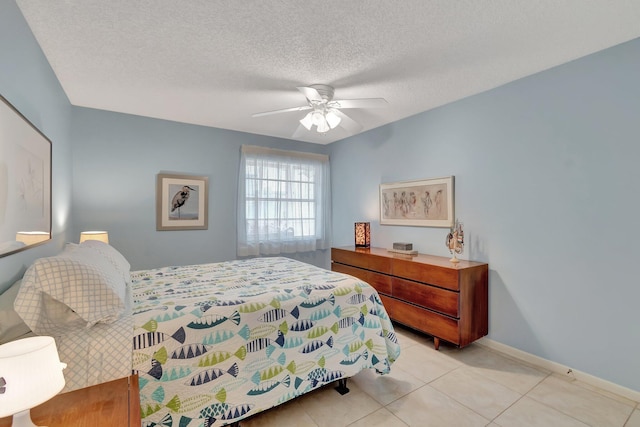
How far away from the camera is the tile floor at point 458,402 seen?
72.3 inches

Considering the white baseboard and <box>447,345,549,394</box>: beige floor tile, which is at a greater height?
the white baseboard

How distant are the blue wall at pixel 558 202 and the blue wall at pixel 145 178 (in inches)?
105

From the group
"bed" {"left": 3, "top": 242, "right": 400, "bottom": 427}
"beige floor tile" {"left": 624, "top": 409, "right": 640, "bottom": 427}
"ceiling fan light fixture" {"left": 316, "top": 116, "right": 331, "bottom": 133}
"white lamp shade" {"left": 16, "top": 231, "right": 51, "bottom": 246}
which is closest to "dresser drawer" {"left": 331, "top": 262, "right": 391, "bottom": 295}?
"bed" {"left": 3, "top": 242, "right": 400, "bottom": 427}

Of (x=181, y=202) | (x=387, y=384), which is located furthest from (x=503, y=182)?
(x=181, y=202)

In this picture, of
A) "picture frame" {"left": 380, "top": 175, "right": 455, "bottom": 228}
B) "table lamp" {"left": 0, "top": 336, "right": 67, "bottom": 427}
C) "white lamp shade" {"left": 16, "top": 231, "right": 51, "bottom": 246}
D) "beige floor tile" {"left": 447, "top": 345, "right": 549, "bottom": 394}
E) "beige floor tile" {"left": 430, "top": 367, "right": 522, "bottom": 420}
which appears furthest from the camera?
"picture frame" {"left": 380, "top": 175, "right": 455, "bottom": 228}

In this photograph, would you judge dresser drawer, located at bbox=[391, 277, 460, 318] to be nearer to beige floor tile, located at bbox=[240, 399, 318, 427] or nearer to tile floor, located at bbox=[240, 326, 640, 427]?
tile floor, located at bbox=[240, 326, 640, 427]

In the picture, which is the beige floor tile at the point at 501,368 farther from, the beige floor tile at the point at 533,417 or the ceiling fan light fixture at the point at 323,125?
the ceiling fan light fixture at the point at 323,125

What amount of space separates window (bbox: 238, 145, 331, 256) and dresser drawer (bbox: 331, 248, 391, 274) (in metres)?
0.82

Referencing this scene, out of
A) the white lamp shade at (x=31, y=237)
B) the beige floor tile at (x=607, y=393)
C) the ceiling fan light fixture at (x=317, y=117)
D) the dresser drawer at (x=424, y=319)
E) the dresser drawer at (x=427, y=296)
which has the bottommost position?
the beige floor tile at (x=607, y=393)

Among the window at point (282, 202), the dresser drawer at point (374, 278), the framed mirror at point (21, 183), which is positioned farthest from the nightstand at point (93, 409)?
the window at point (282, 202)

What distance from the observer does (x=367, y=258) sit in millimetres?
3508

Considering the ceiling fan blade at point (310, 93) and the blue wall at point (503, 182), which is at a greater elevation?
the ceiling fan blade at point (310, 93)

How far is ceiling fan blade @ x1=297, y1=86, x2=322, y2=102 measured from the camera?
2.33 meters

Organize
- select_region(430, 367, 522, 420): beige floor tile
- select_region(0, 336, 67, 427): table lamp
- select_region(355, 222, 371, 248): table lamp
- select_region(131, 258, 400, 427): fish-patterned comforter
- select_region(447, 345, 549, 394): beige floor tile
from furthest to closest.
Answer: select_region(355, 222, 371, 248): table lamp, select_region(447, 345, 549, 394): beige floor tile, select_region(430, 367, 522, 420): beige floor tile, select_region(131, 258, 400, 427): fish-patterned comforter, select_region(0, 336, 67, 427): table lamp
